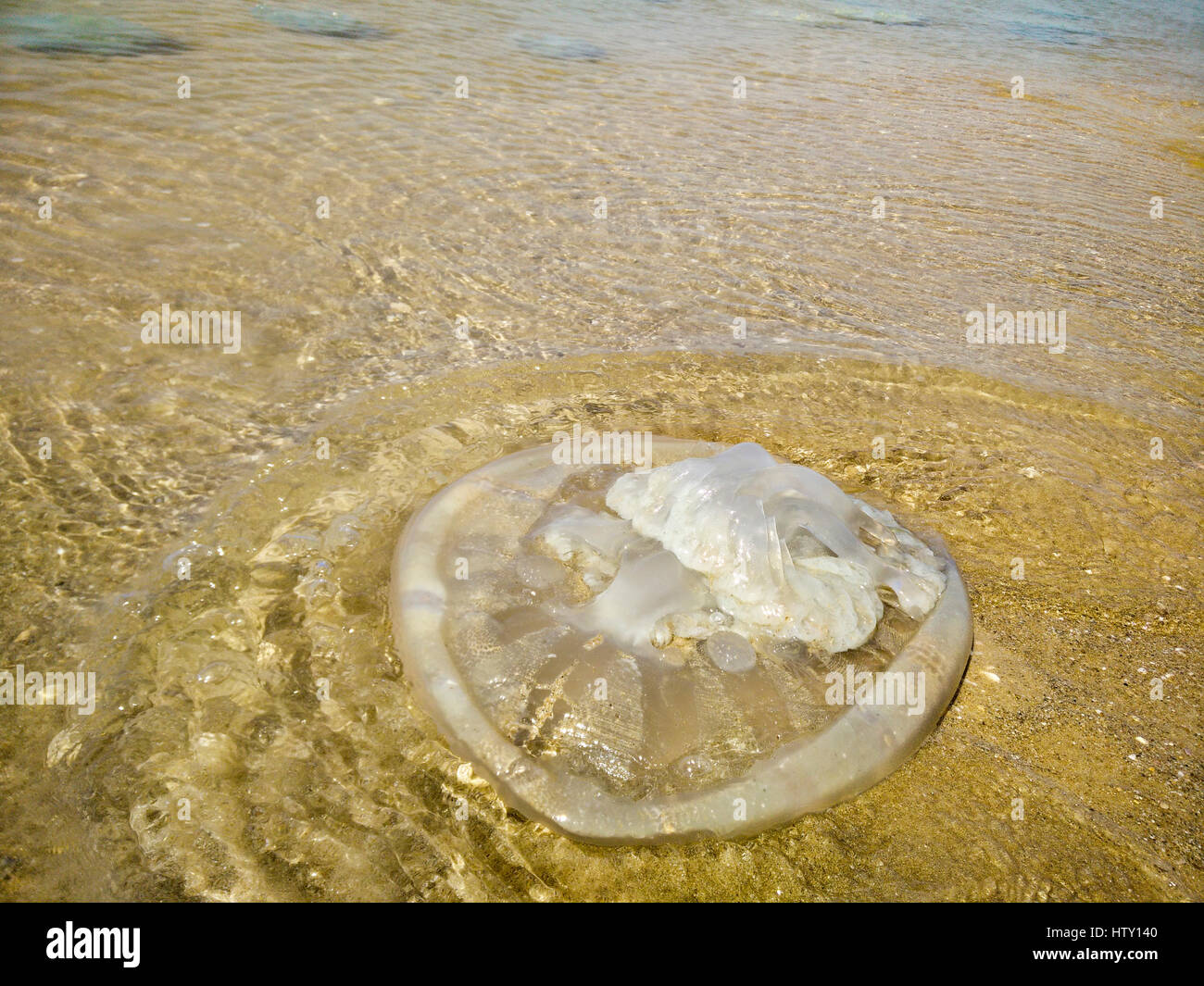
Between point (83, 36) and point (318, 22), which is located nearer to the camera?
point (83, 36)

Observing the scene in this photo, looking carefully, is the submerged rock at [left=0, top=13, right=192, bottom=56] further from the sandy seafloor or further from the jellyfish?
the jellyfish

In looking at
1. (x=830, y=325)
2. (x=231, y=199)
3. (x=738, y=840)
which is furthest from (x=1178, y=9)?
(x=738, y=840)

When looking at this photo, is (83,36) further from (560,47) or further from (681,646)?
(681,646)

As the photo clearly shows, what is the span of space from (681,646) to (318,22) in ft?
32.8

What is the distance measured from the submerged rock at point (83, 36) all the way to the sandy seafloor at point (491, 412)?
244 mm

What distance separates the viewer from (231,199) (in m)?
5.36

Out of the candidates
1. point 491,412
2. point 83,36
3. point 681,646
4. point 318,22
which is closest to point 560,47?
point 318,22

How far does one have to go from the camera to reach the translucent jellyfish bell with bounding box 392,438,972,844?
6.66ft

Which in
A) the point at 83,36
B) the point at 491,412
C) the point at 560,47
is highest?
the point at 560,47

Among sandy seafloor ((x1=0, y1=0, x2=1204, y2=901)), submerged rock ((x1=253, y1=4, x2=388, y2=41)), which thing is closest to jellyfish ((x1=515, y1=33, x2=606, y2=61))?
sandy seafloor ((x1=0, y1=0, x2=1204, y2=901))

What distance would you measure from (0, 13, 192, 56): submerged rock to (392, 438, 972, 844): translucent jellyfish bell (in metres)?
7.67

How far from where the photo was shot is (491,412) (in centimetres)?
377

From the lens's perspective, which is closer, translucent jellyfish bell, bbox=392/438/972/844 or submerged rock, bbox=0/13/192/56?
translucent jellyfish bell, bbox=392/438/972/844
